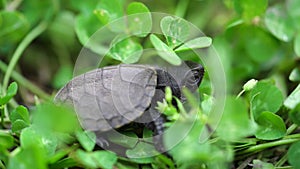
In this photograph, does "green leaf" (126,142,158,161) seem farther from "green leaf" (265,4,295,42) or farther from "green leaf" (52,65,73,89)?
"green leaf" (265,4,295,42)

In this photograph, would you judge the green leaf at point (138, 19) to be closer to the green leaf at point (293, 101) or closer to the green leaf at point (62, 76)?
the green leaf at point (62, 76)

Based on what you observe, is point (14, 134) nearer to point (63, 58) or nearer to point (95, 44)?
point (95, 44)

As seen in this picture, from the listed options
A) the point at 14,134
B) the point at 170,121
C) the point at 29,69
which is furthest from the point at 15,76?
the point at 170,121

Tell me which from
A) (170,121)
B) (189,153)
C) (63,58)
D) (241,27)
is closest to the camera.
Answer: (189,153)

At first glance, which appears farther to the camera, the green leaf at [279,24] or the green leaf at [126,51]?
the green leaf at [279,24]

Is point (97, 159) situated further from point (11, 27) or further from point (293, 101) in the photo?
point (11, 27)

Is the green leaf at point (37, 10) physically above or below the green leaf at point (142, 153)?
above

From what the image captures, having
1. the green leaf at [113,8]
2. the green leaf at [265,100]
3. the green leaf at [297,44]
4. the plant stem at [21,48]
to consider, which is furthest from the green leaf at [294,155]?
the plant stem at [21,48]
